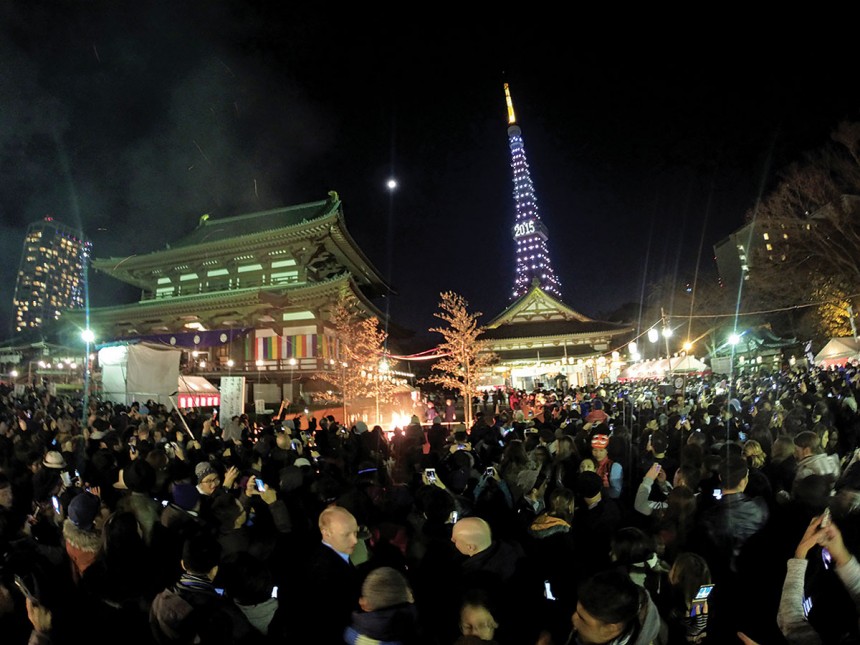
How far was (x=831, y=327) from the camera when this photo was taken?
29.0 m

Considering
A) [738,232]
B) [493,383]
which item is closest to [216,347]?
[493,383]

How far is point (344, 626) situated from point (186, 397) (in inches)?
755

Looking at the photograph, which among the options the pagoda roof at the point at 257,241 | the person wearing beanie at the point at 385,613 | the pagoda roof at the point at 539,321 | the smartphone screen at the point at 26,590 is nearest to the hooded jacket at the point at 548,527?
the person wearing beanie at the point at 385,613

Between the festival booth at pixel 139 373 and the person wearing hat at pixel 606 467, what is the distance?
589 inches

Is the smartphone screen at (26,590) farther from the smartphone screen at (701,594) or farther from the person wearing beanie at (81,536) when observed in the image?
the smartphone screen at (701,594)

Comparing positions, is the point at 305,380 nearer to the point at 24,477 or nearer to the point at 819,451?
the point at 24,477

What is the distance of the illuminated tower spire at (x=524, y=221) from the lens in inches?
3484

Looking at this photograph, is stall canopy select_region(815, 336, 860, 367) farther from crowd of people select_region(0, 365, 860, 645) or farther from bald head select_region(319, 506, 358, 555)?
bald head select_region(319, 506, 358, 555)

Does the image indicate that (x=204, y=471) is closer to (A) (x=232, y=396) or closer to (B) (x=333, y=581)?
(B) (x=333, y=581)

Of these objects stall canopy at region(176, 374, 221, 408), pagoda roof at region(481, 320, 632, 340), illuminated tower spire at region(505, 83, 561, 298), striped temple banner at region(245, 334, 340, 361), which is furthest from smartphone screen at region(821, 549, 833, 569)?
illuminated tower spire at region(505, 83, 561, 298)

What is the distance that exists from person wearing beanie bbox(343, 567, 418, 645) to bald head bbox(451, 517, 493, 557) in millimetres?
707

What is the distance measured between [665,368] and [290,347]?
20.8 m

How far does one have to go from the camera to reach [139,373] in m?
16.5

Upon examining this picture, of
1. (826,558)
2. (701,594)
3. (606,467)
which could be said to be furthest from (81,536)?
(606,467)
